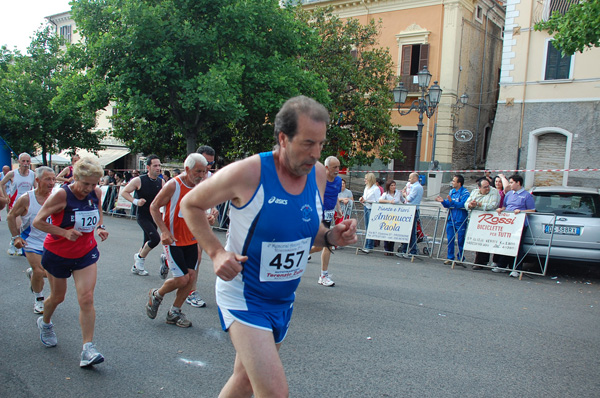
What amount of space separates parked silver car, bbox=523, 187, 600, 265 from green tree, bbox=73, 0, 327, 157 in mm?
9618

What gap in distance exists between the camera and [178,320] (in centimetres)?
524

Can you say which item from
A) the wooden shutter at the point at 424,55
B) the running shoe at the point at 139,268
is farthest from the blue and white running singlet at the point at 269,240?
the wooden shutter at the point at 424,55

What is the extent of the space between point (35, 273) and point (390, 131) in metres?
18.0

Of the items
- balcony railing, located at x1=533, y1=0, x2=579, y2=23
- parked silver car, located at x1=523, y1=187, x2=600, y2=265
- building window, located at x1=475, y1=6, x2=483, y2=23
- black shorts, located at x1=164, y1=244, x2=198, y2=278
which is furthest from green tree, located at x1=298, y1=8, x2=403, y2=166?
black shorts, located at x1=164, y1=244, x2=198, y2=278

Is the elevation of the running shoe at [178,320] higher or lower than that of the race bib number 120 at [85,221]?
lower

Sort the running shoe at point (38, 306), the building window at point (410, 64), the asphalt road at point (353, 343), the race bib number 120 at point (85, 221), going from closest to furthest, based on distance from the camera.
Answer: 1. the asphalt road at point (353, 343)
2. the race bib number 120 at point (85, 221)
3. the running shoe at point (38, 306)
4. the building window at point (410, 64)

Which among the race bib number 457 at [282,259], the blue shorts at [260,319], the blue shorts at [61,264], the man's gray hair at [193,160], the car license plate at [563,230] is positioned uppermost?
the man's gray hair at [193,160]

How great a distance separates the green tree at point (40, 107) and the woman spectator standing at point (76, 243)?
22.8 metres

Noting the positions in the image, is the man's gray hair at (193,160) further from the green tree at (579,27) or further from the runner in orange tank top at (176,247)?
the green tree at (579,27)

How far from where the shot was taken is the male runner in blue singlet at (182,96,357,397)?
2330mm

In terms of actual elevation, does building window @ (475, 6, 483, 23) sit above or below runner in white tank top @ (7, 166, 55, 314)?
above

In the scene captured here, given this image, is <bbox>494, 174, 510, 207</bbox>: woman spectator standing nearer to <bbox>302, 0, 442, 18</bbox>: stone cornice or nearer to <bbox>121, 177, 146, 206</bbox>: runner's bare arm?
<bbox>121, 177, 146, 206</bbox>: runner's bare arm

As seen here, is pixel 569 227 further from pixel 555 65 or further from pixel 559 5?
pixel 559 5

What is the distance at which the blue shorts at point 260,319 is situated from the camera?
2439mm
